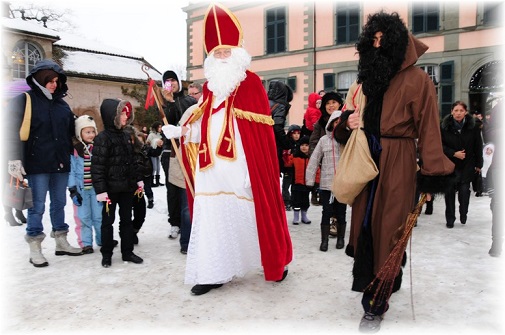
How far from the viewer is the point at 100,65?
22.9 metres

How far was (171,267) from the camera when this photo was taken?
444 cm

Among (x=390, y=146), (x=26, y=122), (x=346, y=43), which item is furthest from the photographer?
(x=346, y=43)

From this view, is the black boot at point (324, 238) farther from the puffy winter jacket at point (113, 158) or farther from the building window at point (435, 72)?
the building window at point (435, 72)

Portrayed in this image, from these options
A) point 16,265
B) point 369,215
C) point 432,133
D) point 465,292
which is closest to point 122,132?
point 16,265

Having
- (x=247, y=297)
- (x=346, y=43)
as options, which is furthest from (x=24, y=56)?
(x=247, y=297)

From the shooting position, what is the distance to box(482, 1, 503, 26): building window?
15016 millimetres

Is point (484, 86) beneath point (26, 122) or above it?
above

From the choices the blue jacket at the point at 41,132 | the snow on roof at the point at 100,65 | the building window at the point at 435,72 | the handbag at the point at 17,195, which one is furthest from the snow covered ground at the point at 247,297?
the snow on roof at the point at 100,65

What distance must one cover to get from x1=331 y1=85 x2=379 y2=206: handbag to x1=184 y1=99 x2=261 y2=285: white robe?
986 mm

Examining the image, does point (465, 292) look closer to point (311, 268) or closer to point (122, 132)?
point (311, 268)

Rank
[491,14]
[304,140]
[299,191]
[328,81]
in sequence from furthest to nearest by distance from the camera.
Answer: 1. [328,81]
2. [491,14]
3. [304,140]
4. [299,191]

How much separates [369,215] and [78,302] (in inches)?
97.3

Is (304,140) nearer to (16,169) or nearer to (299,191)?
(299,191)

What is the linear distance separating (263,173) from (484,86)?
50.0 ft
